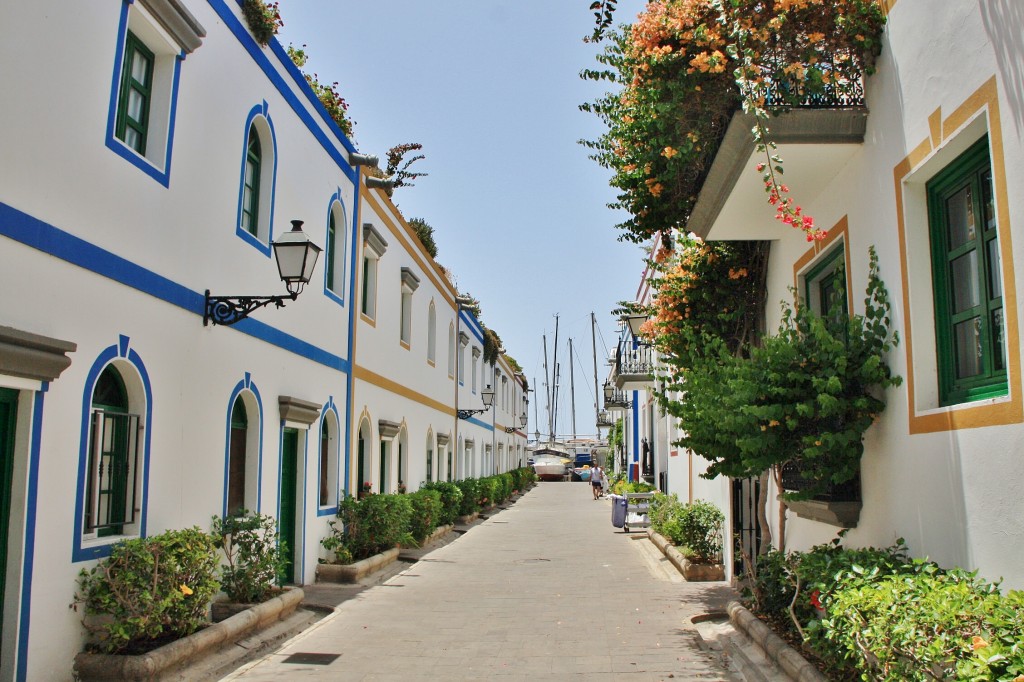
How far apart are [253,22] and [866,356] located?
732 cm

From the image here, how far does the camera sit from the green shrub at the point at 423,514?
16.6m

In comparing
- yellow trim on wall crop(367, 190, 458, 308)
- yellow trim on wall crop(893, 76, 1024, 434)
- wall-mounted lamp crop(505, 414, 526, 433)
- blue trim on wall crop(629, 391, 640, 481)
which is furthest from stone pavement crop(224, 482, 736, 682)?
wall-mounted lamp crop(505, 414, 526, 433)

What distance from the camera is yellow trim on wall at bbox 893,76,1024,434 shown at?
178 inches

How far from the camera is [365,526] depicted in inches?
533

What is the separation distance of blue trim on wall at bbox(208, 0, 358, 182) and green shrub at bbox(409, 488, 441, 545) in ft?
20.7

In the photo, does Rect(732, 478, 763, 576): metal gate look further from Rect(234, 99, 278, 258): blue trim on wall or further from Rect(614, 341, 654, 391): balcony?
Rect(614, 341, 654, 391): balcony

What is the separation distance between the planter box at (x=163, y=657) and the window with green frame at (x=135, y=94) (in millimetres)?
4023

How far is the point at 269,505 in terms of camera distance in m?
10.4

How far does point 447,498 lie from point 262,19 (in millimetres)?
13655

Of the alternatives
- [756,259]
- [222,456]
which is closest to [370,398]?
[222,456]

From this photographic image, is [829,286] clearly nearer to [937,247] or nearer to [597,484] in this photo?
[937,247]

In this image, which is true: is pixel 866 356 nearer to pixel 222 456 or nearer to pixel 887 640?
pixel 887 640

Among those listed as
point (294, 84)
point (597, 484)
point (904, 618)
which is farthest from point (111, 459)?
point (597, 484)

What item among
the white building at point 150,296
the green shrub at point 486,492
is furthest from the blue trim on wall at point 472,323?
the white building at point 150,296
